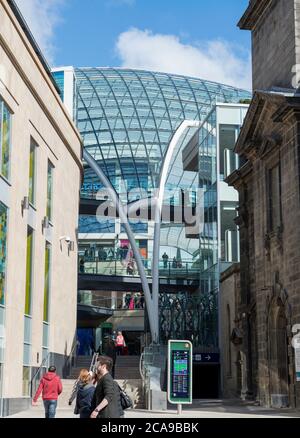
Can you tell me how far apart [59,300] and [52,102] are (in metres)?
8.08

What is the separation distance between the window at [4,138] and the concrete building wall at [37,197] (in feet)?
0.79

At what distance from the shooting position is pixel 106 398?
10398 mm

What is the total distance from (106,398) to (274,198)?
A: 20.7 m

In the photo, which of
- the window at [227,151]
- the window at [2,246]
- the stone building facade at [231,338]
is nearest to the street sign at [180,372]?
the window at [2,246]

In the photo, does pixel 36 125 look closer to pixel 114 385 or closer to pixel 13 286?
pixel 13 286

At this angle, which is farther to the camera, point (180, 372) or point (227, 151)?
point (227, 151)

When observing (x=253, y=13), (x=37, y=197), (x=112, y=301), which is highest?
(x=253, y=13)

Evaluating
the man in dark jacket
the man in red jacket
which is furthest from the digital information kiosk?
the man in dark jacket

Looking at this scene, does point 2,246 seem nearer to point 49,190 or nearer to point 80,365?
point 49,190

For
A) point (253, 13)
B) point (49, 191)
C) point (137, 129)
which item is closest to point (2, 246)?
point (49, 191)

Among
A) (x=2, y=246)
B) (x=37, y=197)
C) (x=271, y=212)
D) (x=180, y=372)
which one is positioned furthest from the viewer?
(x=271, y=212)

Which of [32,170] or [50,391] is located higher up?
[32,170]

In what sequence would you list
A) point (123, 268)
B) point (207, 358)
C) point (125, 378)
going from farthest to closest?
point (123, 268) < point (207, 358) < point (125, 378)

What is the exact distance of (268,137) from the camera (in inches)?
1161
